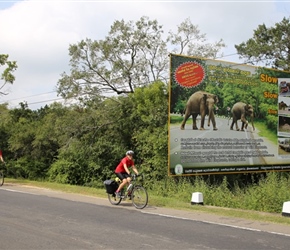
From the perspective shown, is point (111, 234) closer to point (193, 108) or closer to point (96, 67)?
point (193, 108)

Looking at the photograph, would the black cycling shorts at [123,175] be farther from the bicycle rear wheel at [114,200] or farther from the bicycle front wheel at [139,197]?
the bicycle rear wheel at [114,200]

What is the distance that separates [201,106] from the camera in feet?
67.1

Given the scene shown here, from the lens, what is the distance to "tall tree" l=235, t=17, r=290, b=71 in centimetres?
3702

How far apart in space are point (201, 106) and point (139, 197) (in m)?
8.05

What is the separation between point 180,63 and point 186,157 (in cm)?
440

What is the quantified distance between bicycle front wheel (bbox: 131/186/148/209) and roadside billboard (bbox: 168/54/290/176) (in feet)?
18.2

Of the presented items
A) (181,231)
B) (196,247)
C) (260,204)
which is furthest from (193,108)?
(196,247)

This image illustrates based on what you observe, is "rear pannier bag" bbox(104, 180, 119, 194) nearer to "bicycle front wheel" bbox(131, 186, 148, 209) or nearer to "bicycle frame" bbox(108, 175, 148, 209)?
"bicycle frame" bbox(108, 175, 148, 209)

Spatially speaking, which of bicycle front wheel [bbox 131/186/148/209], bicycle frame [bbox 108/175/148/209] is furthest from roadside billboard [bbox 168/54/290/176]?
bicycle front wheel [bbox 131/186/148/209]

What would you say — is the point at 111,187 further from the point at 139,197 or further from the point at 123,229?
the point at 123,229

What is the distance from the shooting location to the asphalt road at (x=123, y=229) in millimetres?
8297

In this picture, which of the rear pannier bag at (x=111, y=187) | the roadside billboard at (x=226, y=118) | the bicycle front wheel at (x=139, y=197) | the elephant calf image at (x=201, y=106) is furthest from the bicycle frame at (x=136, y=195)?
the elephant calf image at (x=201, y=106)

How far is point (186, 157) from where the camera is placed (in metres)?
19.5

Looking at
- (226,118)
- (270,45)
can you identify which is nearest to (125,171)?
(226,118)
